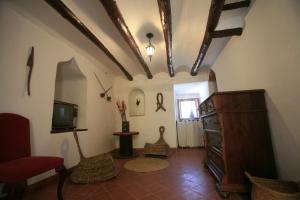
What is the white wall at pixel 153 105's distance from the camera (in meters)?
4.46

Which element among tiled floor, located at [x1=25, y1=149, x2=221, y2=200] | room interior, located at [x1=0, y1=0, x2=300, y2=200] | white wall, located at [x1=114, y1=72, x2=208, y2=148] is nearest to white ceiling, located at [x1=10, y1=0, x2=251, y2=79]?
room interior, located at [x1=0, y1=0, x2=300, y2=200]

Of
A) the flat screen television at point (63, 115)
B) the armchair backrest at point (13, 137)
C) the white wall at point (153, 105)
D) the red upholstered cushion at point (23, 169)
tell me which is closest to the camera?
the red upholstered cushion at point (23, 169)

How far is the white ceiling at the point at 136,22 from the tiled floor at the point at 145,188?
2336 millimetres

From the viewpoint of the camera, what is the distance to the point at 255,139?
1544 millimetres

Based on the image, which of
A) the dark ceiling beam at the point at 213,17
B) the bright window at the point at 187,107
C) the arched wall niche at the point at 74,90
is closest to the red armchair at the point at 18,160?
the arched wall niche at the point at 74,90

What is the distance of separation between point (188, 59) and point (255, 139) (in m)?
2.73

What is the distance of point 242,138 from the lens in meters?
1.55

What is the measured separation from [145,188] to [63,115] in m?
2.05

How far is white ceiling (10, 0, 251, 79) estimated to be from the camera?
194cm

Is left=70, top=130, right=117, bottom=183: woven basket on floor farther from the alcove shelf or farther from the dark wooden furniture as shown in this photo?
the dark wooden furniture

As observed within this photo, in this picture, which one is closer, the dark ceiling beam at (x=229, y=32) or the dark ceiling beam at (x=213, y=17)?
the dark ceiling beam at (x=213, y=17)

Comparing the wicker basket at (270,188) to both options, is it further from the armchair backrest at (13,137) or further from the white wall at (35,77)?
the white wall at (35,77)

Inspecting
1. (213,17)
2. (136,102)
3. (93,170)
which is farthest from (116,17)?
(136,102)

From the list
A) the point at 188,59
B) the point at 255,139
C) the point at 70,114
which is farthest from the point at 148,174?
the point at 188,59
